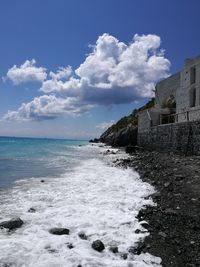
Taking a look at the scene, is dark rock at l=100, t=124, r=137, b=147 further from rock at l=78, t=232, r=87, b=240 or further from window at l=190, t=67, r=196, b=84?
rock at l=78, t=232, r=87, b=240

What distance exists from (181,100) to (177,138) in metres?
9.36

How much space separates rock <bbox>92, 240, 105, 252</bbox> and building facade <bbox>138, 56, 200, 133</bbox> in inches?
781

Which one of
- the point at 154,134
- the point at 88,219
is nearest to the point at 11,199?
the point at 88,219

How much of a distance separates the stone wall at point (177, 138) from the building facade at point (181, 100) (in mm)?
1524

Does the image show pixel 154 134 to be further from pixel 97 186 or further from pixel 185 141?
pixel 97 186

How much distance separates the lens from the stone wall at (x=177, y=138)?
21.1 metres

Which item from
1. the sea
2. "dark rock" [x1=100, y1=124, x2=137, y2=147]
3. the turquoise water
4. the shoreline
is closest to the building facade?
"dark rock" [x1=100, y1=124, x2=137, y2=147]

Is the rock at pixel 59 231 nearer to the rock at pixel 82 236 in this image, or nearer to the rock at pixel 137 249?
the rock at pixel 82 236

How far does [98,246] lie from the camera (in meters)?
5.86

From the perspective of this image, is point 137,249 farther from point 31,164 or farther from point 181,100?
point 181,100

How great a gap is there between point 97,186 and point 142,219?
5789mm

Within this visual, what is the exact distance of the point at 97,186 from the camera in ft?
43.6

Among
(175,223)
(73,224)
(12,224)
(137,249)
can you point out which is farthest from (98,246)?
(12,224)

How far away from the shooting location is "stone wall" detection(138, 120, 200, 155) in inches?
829
